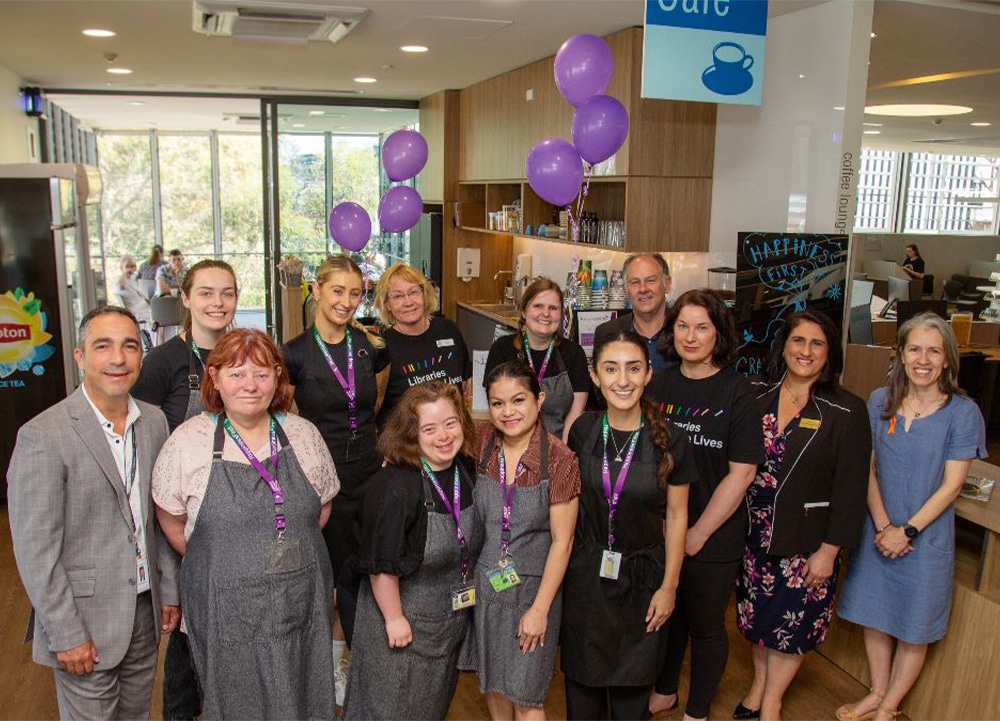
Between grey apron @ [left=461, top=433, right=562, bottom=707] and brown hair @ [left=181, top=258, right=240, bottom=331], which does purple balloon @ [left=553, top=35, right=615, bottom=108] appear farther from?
grey apron @ [left=461, top=433, right=562, bottom=707]

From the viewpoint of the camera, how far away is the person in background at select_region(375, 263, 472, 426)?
3314mm

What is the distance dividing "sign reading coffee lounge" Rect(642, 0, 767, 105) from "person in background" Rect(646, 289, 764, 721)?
1480mm

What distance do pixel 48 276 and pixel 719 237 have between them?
4155mm

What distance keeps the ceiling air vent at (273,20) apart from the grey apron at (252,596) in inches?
116

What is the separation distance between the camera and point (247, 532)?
2.16 metres

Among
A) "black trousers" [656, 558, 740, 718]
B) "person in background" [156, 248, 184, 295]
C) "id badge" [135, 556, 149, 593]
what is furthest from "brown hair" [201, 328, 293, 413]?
"person in background" [156, 248, 184, 295]

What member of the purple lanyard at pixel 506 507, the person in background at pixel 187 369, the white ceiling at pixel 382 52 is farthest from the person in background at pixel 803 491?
the white ceiling at pixel 382 52

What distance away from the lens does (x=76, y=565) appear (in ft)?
6.94

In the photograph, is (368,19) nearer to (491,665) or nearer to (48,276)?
(48,276)

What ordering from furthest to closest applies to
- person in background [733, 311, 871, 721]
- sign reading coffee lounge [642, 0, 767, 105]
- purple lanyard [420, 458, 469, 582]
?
1. sign reading coffee lounge [642, 0, 767, 105]
2. person in background [733, 311, 871, 721]
3. purple lanyard [420, 458, 469, 582]

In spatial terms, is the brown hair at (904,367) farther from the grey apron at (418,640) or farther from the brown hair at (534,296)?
the grey apron at (418,640)

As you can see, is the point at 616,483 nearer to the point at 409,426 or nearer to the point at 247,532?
the point at 409,426

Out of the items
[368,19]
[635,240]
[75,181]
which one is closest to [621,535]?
[635,240]

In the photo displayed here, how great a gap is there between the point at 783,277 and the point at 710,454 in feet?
5.76
